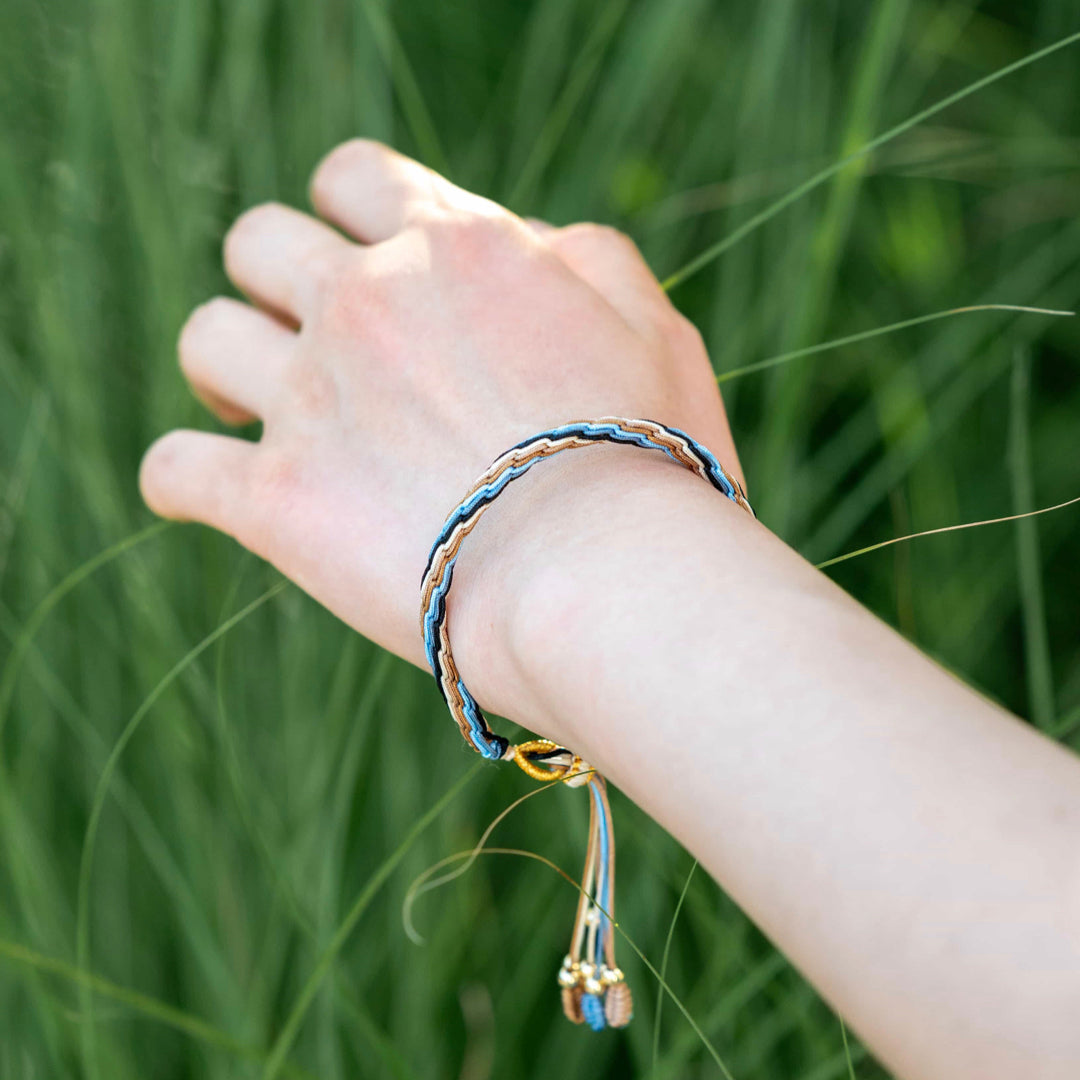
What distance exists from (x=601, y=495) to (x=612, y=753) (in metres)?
0.08

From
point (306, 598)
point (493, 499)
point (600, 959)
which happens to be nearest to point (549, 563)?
point (493, 499)

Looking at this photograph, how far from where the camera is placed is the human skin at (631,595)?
0.18 metres

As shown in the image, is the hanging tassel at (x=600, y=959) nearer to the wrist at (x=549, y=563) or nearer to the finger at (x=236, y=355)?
the wrist at (x=549, y=563)

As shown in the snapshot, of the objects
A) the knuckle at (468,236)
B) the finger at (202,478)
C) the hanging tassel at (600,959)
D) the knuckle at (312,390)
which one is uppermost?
the knuckle at (468,236)

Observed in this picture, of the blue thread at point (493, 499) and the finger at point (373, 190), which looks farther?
the finger at point (373, 190)

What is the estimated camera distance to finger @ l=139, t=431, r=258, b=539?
39cm

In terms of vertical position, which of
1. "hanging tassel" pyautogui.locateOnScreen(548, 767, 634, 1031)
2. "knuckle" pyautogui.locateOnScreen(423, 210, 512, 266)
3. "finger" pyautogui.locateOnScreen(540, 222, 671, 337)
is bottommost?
"hanging tassel" pyautogui.locateOnScreen(548, 767, 634, 1031)

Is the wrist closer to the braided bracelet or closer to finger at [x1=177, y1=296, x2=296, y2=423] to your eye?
the braided bracelet

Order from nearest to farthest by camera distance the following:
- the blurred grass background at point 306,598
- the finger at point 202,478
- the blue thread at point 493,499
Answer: the blue thread at point 493,499 → the finger at point 202,478 → the blurred grass background at point 306,598

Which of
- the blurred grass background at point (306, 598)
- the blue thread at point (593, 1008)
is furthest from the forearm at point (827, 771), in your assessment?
the blurred grass background at point (306, 598)

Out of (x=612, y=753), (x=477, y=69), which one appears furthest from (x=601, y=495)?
(x=477, y=69)

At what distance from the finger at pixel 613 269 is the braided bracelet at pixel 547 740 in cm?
12

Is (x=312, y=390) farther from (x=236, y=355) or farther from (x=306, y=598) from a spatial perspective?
(x=306, y=598)

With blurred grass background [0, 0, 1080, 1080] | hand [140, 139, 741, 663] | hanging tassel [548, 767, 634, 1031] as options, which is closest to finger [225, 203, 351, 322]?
hand [140, 139, 741, 663]
